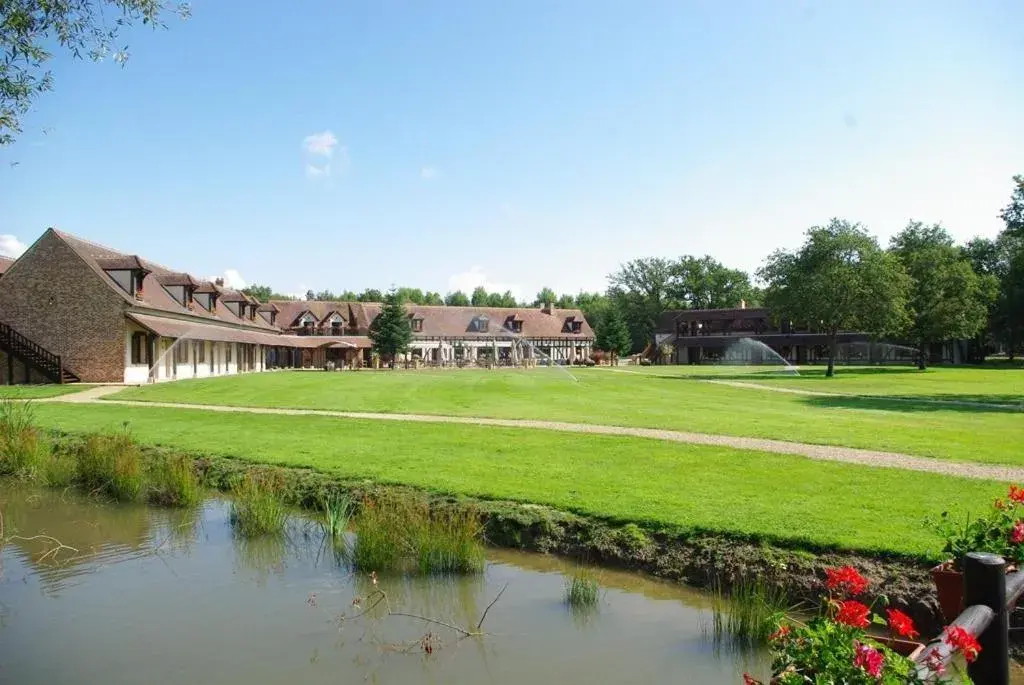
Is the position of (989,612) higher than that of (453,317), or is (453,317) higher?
(453,317)

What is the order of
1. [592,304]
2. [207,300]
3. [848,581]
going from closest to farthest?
1. [848,581]
2. [207,300]
3. [592,304]

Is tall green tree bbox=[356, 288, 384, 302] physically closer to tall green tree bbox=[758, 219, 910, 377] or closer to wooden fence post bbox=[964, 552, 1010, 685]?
tall green tree bbox=[758, 219, 910, 377]

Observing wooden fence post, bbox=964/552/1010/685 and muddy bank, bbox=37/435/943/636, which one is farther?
muddy bank, bbox=37/435/943/636

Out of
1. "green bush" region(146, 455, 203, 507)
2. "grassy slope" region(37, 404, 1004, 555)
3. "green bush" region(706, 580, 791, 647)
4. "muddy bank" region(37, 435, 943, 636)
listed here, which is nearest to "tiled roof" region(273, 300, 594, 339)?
"grassy slope" region(37, 404, 1004, 555)

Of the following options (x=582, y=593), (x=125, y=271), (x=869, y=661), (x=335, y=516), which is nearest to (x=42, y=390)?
(x=125, y=271)

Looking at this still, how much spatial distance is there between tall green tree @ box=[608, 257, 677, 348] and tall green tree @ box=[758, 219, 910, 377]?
54908 millimetres

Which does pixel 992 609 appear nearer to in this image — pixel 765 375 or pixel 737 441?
pixel 737 441

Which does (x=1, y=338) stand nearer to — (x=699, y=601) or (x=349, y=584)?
(x=349, y=584)

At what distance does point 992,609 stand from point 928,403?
27418 mm

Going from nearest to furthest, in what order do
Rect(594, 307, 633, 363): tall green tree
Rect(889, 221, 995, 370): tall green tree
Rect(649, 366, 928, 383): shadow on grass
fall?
1. Rect(649, 366, 928, 383): shadow on grass
2. Rect(889, 221, 995, 370): tall green tree
3. Rect(594, 307, 633, 363): tall green tree

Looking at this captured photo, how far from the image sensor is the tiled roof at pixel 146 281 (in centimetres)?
3853

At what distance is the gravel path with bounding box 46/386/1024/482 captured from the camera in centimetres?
1286

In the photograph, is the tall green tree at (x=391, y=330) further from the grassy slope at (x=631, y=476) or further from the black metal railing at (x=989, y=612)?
the black metal railing at (x=989, y=612)

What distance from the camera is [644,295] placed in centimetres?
11175
